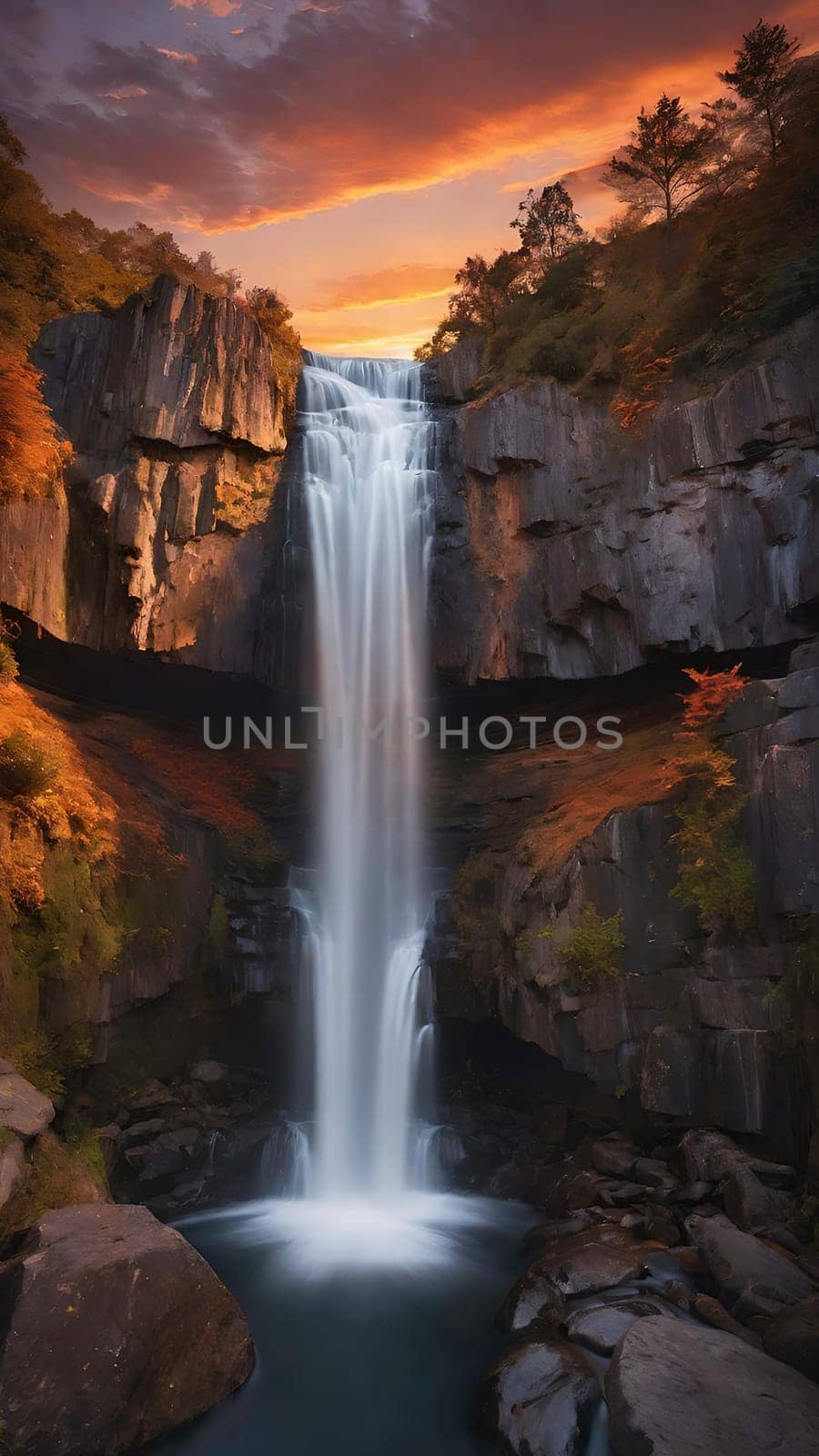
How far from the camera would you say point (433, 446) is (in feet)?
67.9

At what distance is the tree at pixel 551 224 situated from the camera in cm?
2462

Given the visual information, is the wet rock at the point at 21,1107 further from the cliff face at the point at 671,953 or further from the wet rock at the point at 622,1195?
the cliff face at the point at 671,953

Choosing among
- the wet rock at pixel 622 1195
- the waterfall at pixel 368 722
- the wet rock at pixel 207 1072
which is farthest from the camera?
the waterfall at pixel 368 722

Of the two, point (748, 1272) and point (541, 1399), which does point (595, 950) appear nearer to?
point (748, 1272)

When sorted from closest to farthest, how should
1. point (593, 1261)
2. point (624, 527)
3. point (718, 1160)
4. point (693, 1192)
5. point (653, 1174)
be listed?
point (593, 1261), point (693, 1192), point (718, 1160), point (653, 1174), point (624, 527)

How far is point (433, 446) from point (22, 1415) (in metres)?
19.6

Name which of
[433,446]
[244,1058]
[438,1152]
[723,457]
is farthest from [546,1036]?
[433,446]

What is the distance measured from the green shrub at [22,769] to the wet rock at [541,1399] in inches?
383

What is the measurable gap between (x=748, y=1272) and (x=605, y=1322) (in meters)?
1.73

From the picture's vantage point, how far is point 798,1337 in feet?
24.2

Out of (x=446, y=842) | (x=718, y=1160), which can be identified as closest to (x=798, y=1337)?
(x=718, y=1160)

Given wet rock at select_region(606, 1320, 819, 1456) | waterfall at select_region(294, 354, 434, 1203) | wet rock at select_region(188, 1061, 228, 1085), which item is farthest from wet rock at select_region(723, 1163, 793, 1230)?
wet rock at select_region(188, 1061, 228, 1085)

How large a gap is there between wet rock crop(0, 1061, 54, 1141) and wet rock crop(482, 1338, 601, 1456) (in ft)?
18.4

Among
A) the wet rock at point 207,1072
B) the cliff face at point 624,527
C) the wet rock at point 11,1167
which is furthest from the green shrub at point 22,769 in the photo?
the cliff face at point 624,527
